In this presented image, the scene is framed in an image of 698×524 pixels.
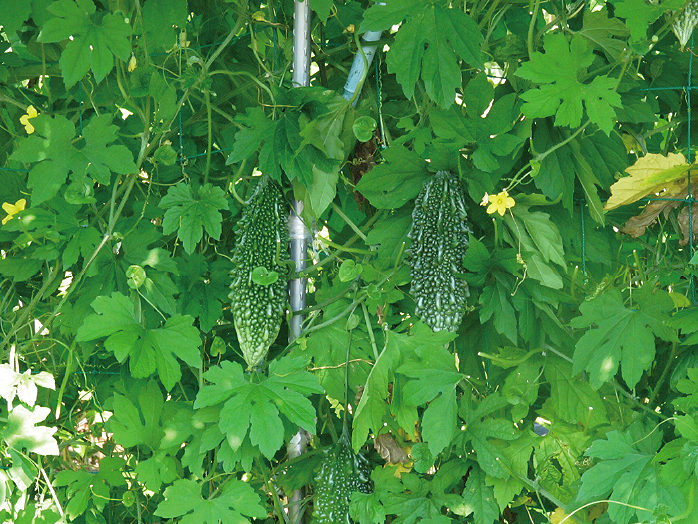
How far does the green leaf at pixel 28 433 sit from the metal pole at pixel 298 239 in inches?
28.2

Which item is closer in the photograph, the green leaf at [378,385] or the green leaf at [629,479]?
the green leaf at [629,479]

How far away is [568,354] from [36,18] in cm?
178

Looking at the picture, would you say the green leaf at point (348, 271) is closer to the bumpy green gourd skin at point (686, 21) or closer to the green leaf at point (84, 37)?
the green leaf at point (84, 37)

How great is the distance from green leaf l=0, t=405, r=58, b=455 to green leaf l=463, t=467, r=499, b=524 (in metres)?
1.20

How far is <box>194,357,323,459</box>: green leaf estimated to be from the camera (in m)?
1.68

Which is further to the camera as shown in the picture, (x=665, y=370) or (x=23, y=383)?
(x=23, y=383)

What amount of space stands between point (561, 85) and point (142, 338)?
1257mm

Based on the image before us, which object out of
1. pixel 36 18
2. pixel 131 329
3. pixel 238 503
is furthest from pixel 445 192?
pixel 36 18

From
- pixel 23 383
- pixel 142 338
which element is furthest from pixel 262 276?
pixel 23 383

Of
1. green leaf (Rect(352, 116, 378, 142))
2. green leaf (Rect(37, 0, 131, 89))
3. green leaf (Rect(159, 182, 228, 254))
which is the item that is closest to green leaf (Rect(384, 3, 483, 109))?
green leaf (Rect(352, 116, 378, 142))

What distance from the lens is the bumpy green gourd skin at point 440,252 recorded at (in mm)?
1693

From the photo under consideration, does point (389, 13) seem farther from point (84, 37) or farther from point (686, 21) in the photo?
point (84, 37)

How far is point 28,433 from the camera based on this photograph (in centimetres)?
198

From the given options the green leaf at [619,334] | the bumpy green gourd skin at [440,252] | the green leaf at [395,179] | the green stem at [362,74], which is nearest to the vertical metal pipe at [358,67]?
the green stem at [362,74]
